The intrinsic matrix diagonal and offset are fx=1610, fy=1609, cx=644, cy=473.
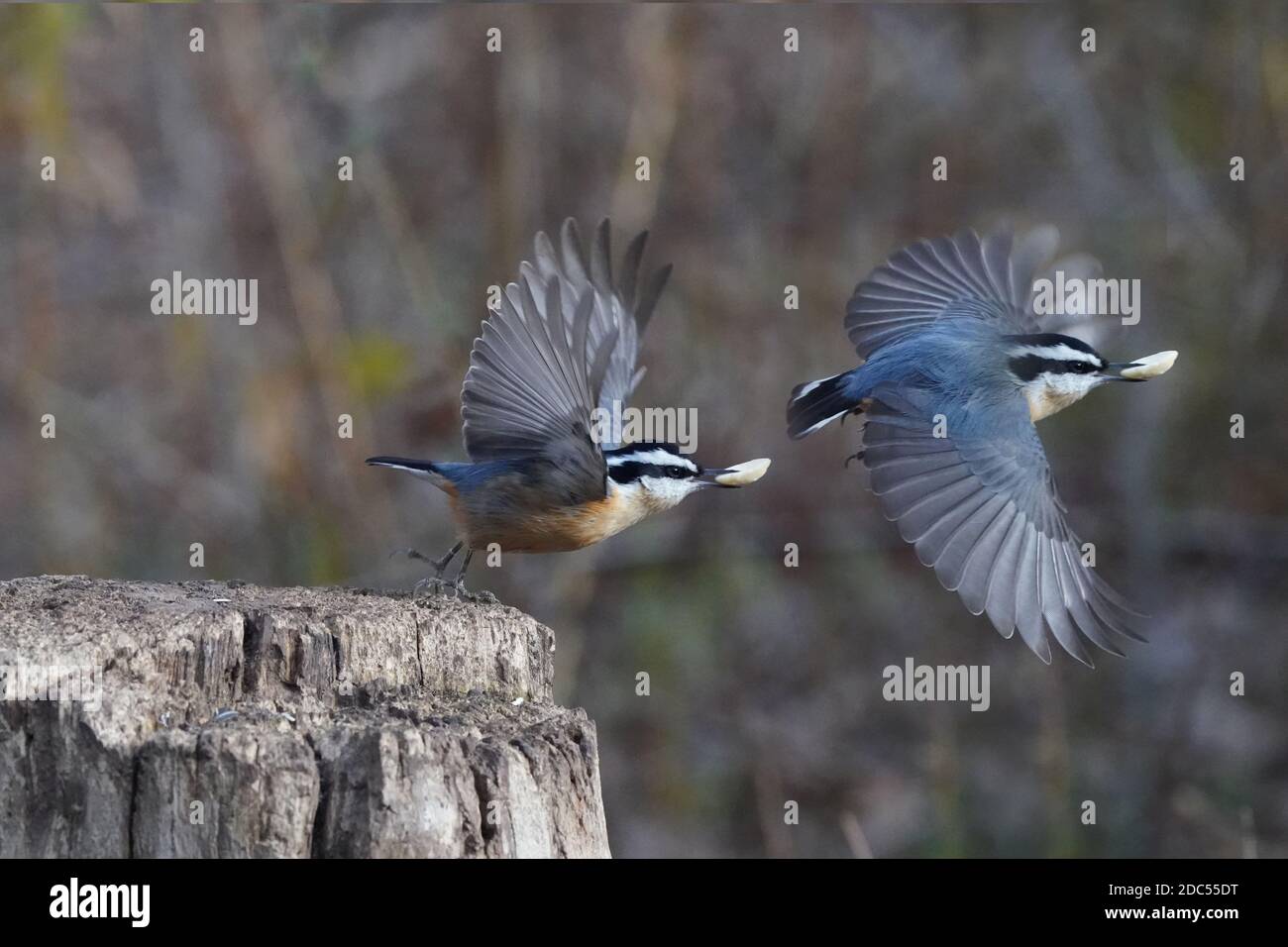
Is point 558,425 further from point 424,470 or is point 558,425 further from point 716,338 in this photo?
point 716,338

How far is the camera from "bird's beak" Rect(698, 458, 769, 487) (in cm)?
456

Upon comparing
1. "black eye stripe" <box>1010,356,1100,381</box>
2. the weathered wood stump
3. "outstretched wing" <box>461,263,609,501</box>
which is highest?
"black eye stripe" <box>1010,356,1100,381</box>

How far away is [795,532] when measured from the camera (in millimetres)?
8445

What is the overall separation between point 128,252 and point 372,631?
5.79 metres

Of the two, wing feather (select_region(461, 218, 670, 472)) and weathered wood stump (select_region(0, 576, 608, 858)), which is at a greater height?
wing feather (select_region(461, 218, 670, 472))

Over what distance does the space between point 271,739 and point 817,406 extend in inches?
99.2

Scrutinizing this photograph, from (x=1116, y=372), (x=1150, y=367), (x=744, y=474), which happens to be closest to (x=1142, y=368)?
(x=1150, y=367)

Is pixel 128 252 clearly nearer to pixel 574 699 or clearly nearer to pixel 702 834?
pixel 574 699

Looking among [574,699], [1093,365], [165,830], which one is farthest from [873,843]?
[165,830]

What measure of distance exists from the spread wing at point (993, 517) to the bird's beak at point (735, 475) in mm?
361

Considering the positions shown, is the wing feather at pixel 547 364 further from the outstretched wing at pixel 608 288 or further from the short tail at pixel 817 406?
the short tail at pixel 817 406

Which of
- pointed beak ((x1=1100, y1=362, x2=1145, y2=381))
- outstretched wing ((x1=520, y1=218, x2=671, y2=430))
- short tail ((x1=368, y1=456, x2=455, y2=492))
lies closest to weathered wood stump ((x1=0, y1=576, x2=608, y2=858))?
short tail ((x1=368, y1=456, x2=455, y2=492))

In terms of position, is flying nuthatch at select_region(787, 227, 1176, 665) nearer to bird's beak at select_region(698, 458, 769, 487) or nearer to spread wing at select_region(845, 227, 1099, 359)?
spread wing at select_region(845, 227, 1099, 359)

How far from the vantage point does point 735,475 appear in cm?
458
